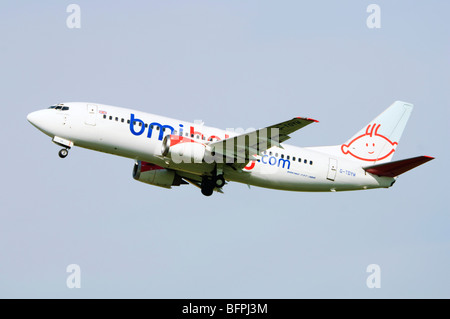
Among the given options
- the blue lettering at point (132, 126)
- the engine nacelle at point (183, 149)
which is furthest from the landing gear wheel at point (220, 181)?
the blue lettering at point (132, 126)

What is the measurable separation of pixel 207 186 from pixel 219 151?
376 cm

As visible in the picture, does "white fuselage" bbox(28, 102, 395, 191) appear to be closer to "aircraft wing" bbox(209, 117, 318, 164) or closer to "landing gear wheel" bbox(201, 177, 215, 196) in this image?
"landing gear wheel" bbox(201, 177, 215, 196)

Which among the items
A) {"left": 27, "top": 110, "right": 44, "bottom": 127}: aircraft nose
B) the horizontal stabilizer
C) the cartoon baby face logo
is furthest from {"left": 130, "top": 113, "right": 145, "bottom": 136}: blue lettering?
the horizontal stabilizer

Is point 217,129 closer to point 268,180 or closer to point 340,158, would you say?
point 268,180

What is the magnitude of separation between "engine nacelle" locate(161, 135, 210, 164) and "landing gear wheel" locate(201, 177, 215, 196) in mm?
3292

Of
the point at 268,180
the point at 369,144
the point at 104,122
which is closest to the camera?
the point at 104,122

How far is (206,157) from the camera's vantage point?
175 ft

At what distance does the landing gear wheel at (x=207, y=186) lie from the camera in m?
56.4

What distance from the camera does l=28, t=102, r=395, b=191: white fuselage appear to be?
5250 cm

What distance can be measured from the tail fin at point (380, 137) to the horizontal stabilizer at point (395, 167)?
6.65ft

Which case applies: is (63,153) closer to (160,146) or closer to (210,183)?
(160,146)

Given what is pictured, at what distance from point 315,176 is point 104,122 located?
14.7 meters

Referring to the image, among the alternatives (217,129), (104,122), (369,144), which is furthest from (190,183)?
(369,144)

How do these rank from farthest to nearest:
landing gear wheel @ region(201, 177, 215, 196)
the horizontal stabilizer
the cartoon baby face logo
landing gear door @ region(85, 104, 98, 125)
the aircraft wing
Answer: the cartoon baby face logo < landing gear wheel @ region(201, 177, 215, 196) < the horizontal stabilizer < landing gear door @ region(85, 104, 98, 125) < the aircraft wing
